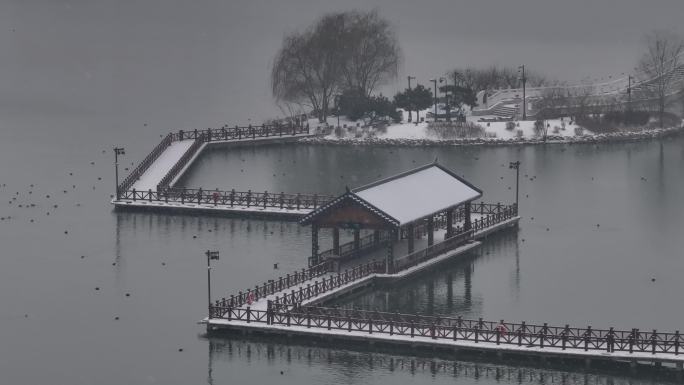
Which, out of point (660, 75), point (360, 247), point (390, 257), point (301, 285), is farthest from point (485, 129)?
point (301, 285)

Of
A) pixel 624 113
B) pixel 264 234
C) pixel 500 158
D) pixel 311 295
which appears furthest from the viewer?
pixel 624 113

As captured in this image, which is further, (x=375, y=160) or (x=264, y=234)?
(x=375, y=160)

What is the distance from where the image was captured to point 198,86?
191500 mm

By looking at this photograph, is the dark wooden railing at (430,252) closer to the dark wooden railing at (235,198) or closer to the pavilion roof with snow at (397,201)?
the pavilion roof with snow at (397,201)

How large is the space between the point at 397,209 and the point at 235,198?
930 inches

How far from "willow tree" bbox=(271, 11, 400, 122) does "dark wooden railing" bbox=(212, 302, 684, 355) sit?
2615 inches

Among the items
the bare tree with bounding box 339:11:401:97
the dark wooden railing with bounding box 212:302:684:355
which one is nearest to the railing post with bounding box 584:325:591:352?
the dark wooden railing with bounding box 212:302:684:355

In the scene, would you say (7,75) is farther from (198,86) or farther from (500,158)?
(500,158)

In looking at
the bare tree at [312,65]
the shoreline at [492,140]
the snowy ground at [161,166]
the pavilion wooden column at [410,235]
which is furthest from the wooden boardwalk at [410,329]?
the bare tree at [312,65]

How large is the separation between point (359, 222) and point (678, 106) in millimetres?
68991

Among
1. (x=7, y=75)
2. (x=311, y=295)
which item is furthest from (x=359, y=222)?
(x=7, y=75)

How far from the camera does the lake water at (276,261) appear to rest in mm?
79375

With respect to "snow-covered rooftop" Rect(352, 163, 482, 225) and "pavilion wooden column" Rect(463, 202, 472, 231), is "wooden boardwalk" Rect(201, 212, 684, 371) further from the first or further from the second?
"pavilion wooden column" Rect(463, 202, 472, 231)

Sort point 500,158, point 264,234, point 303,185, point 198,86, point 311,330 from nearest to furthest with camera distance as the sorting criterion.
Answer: point 311,330
point 264,234
point 303,185
point 500,158
point 198,86
